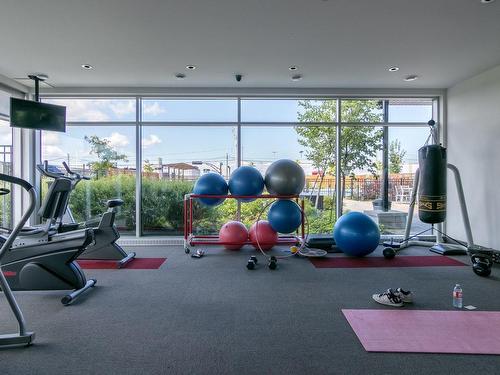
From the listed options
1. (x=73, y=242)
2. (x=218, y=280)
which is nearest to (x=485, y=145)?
(x=218, y=280)

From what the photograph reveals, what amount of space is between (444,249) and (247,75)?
427 centimetres

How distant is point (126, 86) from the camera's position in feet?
18.3

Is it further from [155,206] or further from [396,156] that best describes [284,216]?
[396,156]

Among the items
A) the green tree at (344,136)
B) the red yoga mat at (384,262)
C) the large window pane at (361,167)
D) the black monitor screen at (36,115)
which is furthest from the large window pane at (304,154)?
the black monitor screen at (36,115)

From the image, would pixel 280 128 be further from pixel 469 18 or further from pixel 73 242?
pixel 73 242

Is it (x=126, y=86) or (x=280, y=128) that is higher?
(x=126, y=86)

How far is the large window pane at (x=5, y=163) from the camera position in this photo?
5320 millimetres

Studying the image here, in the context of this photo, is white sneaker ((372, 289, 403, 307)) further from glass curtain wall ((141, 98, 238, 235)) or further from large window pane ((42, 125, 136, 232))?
large window pane ((42, 125, 136, 232))

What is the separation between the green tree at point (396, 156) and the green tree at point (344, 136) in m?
0.28

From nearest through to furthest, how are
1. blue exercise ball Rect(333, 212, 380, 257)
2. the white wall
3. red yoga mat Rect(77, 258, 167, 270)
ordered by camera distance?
red yoga mat Rect(77, 258, 167, 270)
blue exercise ball Rect(333, 212, 380, 257)
the white wall

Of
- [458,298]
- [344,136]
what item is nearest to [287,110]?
[344,136]

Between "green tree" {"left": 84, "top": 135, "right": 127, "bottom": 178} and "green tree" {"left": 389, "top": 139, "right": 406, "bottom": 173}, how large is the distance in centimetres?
515

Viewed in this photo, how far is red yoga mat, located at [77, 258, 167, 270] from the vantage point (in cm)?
427

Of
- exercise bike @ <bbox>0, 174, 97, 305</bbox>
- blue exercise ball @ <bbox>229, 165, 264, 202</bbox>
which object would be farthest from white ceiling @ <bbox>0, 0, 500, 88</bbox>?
Answer: exercise bike @ <bbox>0, 174, 97, 305</bbox>
